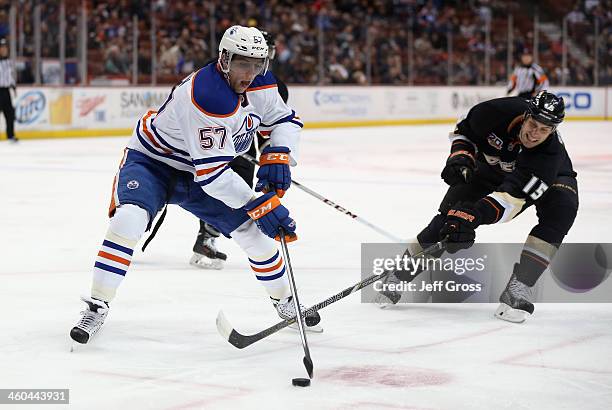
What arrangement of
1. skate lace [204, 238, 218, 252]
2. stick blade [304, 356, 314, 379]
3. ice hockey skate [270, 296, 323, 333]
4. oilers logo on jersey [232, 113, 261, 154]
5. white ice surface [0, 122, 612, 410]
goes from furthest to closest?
skate lace [204, 238, 218, 252], ice hockey skate [270, 296, 323, 333], oilers logo on jersey [232, 113, 261, 154], stick blade [304, 356, 314, 379], white ice surface [0, 122, 612, 410]

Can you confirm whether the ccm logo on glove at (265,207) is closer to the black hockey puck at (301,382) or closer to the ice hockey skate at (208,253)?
the black hockey puck at (301,382)

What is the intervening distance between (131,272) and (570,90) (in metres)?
17.7

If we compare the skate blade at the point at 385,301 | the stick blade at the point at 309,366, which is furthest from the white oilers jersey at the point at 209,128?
the skate blade at the point at 385,301

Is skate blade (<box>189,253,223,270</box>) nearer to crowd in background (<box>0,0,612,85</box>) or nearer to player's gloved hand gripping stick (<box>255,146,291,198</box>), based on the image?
player's gloved hand gripping stick (<box>255,146,291,198</box>)

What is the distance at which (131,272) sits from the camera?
5.16 m

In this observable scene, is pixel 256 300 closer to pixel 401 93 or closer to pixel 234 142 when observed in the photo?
pixel 234 142

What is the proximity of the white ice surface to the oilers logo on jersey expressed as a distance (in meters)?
0.68

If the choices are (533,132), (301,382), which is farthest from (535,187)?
(301,382)

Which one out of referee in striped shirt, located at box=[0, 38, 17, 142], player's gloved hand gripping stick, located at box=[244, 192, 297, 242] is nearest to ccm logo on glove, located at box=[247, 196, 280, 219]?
player's gloved hand gripping stick, located at box=[244, 192, 297, 242]

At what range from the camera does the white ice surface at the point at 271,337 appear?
302 centimetres

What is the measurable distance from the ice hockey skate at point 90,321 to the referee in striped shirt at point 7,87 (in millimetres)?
10287

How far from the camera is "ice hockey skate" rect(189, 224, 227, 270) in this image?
5.33 m

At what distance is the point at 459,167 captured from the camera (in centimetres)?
430

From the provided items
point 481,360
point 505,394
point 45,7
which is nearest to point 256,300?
point 481,360
